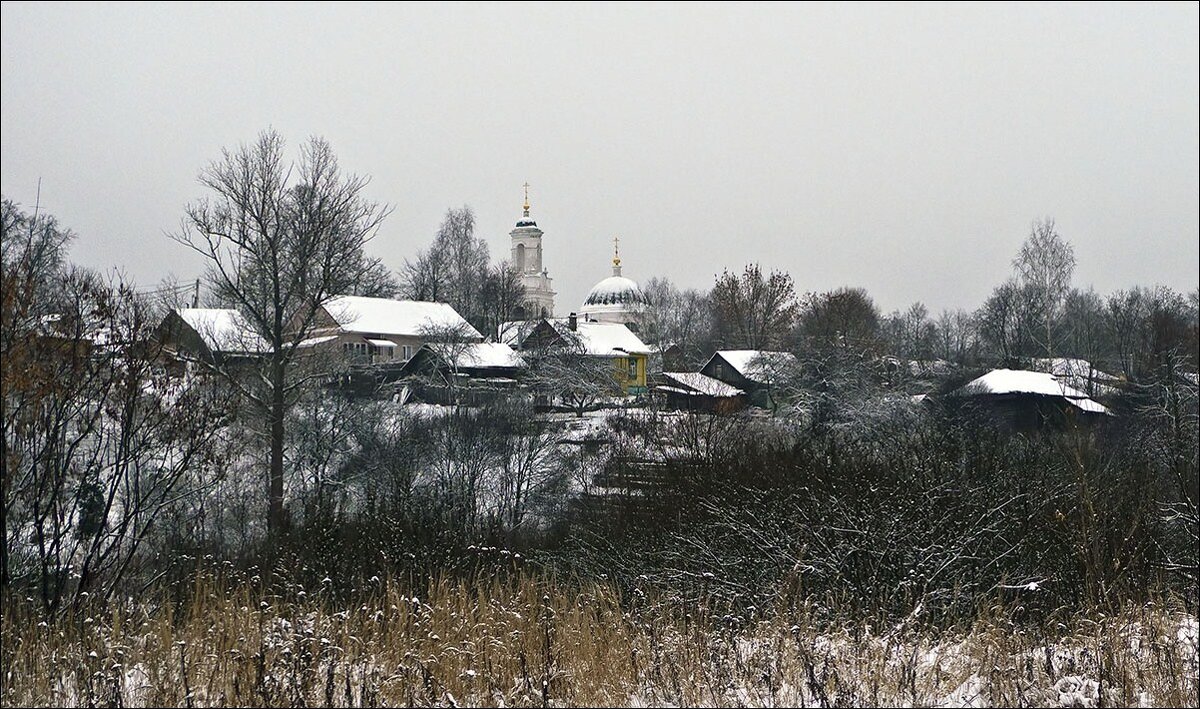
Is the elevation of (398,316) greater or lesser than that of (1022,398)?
greater

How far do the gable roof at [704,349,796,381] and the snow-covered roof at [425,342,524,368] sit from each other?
9817 mm

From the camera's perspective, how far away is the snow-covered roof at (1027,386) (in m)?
41.2

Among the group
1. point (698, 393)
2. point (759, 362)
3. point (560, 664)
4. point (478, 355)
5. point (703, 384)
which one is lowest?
point (560, 664)

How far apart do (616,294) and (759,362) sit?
173ft

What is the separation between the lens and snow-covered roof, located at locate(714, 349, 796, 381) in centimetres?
4490

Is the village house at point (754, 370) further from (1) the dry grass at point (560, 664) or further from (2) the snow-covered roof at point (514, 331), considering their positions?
(1) the dry grass at point (560, 664)

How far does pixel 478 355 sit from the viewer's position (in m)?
47.0

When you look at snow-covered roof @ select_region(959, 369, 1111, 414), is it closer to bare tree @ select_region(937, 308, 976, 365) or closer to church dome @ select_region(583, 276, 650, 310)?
bare tree @ select_region(937, 308, 976, 365)

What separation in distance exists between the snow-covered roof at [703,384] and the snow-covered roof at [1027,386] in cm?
959

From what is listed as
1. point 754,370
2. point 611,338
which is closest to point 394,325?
point 611,338

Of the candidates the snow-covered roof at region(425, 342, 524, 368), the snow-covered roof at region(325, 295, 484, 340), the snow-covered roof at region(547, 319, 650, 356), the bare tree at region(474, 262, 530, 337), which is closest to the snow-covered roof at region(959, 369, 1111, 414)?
the snow-covered roof at region(425, 342, 524, 368)

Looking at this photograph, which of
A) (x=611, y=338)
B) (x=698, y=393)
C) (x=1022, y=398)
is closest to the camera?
(x=1022, y=398)

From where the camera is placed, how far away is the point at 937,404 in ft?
137

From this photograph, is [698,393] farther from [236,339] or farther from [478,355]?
[236,339]
